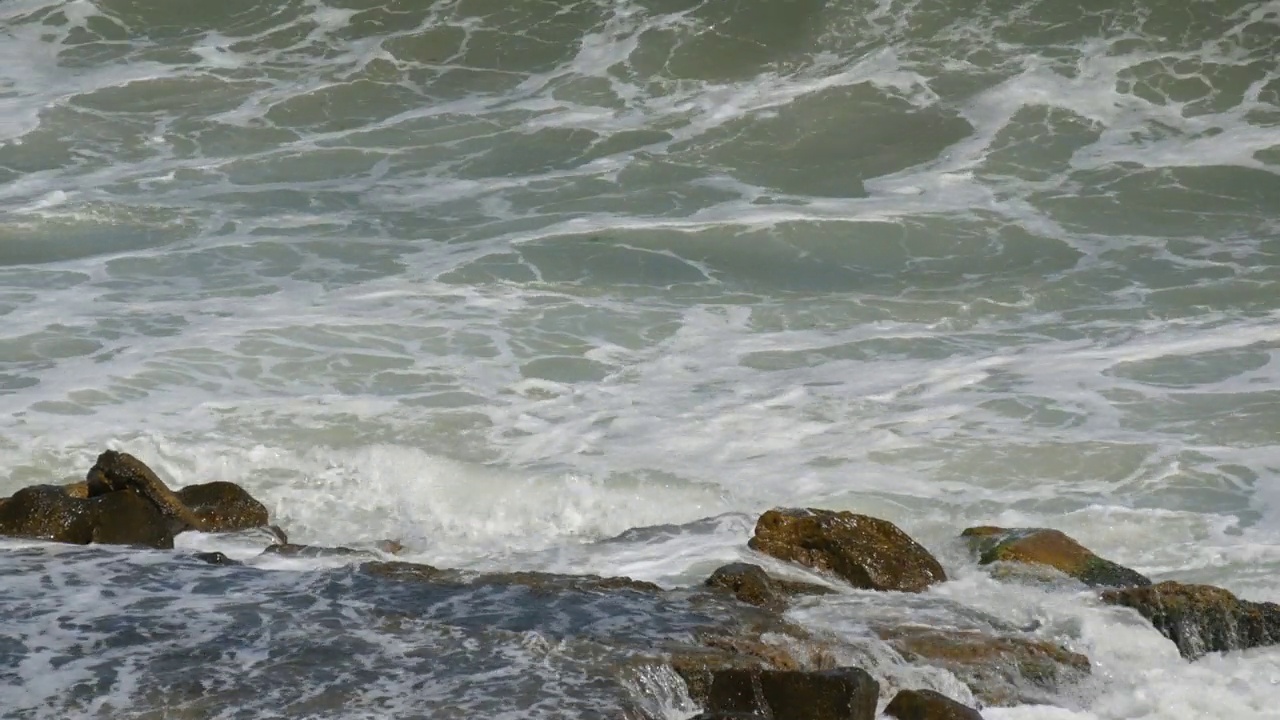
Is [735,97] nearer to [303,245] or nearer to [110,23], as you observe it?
[303,245]

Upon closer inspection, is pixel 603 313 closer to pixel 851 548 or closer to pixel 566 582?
pixel 851 548

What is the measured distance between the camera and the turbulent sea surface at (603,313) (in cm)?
598

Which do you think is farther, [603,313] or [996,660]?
[603,313]

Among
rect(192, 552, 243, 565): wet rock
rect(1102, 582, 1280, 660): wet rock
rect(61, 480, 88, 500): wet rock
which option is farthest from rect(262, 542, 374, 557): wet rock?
rect(1102, 582, 1280, 660): wet rock

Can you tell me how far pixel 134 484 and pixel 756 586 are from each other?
9.32 feet

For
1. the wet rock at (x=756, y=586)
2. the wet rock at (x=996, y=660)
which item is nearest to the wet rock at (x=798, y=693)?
the wet rock at (x=996, y=660)

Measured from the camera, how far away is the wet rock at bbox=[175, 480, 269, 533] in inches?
296

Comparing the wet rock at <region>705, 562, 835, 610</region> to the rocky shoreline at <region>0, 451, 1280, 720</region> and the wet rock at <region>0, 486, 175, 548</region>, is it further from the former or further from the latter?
the wet rock at <region>0, 486, 175, 548</region>

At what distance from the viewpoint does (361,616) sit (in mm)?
5871

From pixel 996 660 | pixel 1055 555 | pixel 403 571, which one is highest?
pixel 403 571

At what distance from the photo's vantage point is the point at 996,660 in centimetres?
584

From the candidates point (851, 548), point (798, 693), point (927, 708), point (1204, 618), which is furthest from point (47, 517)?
point (1204, 618)

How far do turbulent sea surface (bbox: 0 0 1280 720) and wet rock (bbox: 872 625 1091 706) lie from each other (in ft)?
0.39

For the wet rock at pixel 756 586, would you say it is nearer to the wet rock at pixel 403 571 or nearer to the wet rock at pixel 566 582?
the wet rock at pixel 566 582
